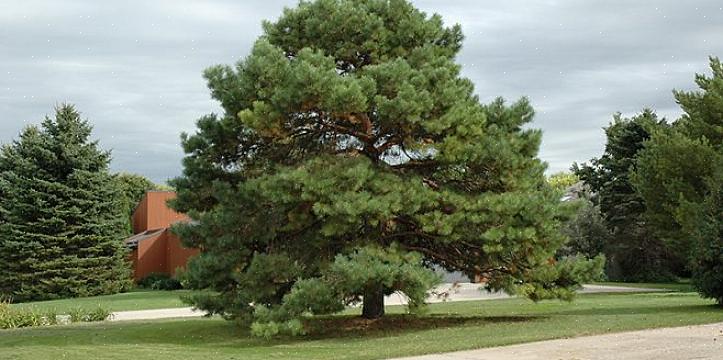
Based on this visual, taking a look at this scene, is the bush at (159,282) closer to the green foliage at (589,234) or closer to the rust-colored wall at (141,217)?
the rust-colored wall at (141,217)

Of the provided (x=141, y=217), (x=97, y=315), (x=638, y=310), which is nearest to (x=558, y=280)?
(x=638, y=310)

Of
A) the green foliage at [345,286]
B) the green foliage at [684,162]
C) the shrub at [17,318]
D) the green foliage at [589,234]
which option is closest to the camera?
the green foliage at [345,286]

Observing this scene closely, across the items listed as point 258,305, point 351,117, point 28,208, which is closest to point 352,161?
point 351,117

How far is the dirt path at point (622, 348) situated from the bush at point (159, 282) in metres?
29.7

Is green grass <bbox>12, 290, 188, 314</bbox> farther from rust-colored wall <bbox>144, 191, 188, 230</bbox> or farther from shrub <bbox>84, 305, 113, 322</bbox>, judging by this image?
rust-colored wall <bbox>144, 191, 188, 230</bbox>

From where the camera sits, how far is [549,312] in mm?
20625

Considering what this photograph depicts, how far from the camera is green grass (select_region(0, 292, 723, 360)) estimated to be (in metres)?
13.5

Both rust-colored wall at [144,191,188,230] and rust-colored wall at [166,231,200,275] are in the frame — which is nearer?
rust-colored wall at [166,231,200,275]

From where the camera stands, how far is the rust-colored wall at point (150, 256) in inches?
1759

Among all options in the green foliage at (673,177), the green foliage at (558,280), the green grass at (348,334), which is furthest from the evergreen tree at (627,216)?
the green foliage at (558,280)

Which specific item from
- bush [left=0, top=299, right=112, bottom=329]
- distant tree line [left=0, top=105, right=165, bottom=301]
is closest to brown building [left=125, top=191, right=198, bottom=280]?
distant tree line [left=0, top=105, right=165, bottom=301]

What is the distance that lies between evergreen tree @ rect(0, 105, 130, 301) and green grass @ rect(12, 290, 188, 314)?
5.95 feet

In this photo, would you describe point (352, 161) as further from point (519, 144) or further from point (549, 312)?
point (549, 312)

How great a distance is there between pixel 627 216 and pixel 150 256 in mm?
25272
